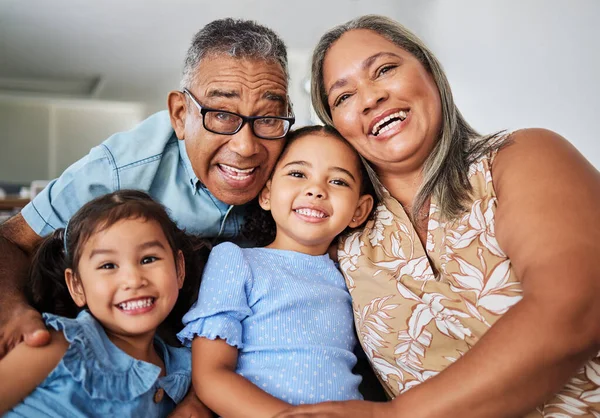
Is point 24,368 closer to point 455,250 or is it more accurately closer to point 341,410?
point 341,410

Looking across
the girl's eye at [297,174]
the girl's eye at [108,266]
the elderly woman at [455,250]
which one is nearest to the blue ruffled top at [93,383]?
the girl's eye at [108,266]

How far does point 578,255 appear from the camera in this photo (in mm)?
1084

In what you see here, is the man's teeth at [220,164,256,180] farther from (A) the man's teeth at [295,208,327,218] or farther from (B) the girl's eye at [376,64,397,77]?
(B) the girl's eye at [376,64,397,77]

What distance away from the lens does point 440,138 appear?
1.57 m

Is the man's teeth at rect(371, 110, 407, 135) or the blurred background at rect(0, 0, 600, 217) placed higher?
the man's teeth at rect(371, 110, 407, 135)

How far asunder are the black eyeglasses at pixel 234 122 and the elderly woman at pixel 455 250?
0.58 ft

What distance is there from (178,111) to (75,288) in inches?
27.5

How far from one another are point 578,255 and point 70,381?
40.9 inches

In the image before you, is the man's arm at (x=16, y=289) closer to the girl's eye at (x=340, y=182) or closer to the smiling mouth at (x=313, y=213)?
the smiling mouth at (x=313, y=213)

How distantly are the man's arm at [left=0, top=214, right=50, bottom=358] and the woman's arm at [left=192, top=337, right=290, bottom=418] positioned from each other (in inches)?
13.3

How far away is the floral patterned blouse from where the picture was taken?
1240 millimetres

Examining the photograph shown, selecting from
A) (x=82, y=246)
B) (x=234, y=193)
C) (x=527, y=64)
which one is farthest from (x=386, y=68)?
(x=527, y=64)

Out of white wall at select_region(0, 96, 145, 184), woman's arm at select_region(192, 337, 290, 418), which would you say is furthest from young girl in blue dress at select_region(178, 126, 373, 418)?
white wall at select_region(0, 96, 145, 184)

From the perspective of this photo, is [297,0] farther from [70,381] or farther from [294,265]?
[70,381]
